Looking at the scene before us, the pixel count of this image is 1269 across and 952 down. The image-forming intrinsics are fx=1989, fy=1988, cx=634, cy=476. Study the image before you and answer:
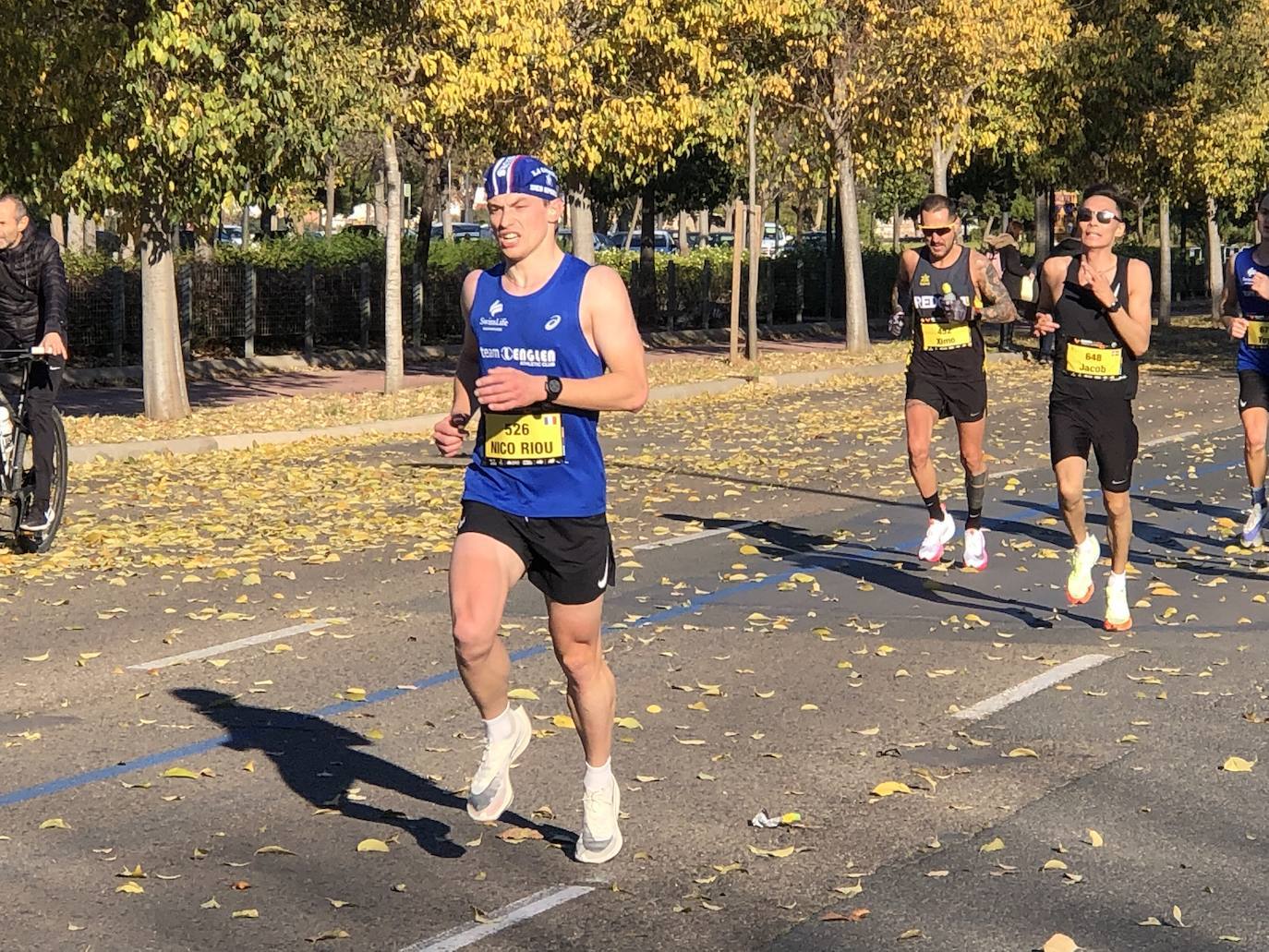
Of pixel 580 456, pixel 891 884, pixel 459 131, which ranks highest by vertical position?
pixel 459 131

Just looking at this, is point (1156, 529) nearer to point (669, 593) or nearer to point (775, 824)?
point (669, 593)

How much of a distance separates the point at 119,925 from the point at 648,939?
1401 mm

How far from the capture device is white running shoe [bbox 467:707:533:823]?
19.2 ft

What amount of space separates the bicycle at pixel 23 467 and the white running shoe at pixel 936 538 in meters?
5.06

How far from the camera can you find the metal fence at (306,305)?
27.6m

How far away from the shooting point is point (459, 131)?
2686 centimetres

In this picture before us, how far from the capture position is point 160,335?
20250mm

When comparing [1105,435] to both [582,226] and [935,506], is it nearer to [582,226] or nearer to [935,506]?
[935,506]

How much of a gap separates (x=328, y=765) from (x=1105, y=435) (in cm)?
433

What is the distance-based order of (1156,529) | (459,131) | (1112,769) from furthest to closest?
(459,131), (1156,529), (1112,769)

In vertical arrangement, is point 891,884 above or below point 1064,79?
below

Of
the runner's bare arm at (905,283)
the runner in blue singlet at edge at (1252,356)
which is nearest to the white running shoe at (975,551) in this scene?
the runner's bare arm at (905,283)

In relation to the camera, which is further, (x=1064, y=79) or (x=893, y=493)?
(x=1064, y=79)

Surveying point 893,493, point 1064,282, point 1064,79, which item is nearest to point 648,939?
point 1064,282
